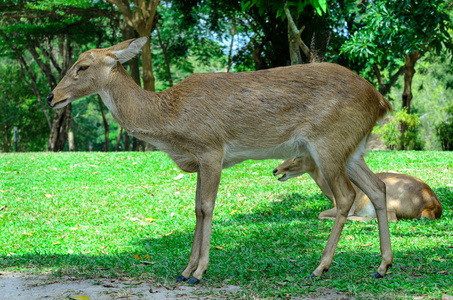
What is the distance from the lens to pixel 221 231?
Result: 7438mm

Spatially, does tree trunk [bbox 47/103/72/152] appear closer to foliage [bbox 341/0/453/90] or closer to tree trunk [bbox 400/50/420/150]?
foliage [bbox 341/0/453/90]

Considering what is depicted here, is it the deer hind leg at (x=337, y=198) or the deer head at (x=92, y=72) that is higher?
the deer head at (x=92, y=72)

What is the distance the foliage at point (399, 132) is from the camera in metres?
18.2

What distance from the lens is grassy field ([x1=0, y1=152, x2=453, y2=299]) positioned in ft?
16.2

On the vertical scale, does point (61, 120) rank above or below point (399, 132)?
above

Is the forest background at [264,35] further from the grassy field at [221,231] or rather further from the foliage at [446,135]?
the grassy field at [221,231]

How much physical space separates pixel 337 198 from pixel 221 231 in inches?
110

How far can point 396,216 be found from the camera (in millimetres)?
7727

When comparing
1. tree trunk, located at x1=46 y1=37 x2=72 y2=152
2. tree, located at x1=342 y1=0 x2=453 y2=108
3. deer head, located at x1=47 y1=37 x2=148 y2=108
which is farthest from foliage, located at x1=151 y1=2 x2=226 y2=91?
deer head, located at x1=47 y1=37 x2=148 y2=108

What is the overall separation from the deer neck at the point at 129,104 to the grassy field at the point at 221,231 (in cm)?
155

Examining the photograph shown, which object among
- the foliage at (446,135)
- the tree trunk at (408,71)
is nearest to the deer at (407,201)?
the foliage at (446,135)

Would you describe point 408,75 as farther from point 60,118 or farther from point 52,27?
point 60,118

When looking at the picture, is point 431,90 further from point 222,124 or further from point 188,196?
point 222,124

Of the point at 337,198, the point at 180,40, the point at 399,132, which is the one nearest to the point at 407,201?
the point at 337,198
